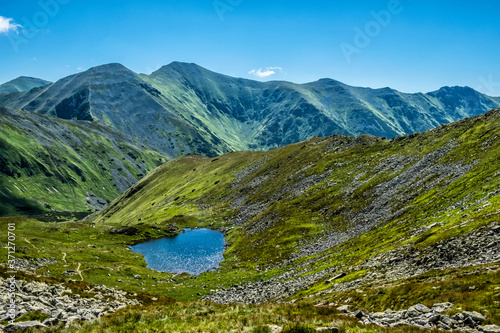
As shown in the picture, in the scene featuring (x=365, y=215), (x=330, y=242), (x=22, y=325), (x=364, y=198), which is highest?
(x=22, y=325)

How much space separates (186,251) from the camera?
363 feet

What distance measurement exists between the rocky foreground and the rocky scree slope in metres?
26.1

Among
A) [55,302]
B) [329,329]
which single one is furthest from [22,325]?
[329,329]

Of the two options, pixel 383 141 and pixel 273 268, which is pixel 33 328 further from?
pixel 383 141

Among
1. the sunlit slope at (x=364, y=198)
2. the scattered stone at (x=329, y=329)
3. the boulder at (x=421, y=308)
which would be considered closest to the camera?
the scattered stone at (x=329, y=329)

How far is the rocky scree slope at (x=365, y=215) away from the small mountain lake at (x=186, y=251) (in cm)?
550

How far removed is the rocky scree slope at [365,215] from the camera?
41719 mm

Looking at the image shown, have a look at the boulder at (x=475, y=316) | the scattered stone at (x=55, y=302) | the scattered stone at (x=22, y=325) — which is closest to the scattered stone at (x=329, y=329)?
the boulder at (x=475, y=316)

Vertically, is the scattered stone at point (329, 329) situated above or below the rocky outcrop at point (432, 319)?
above

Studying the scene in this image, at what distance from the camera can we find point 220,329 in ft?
68.7

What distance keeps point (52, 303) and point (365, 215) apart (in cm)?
7174

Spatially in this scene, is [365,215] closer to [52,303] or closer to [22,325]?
[52,303]

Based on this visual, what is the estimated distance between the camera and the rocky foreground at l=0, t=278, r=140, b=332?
23.8 m

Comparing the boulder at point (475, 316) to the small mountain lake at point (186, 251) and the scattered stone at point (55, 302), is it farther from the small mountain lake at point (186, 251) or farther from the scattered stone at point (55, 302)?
the small mountain lake at point (186, 251)
